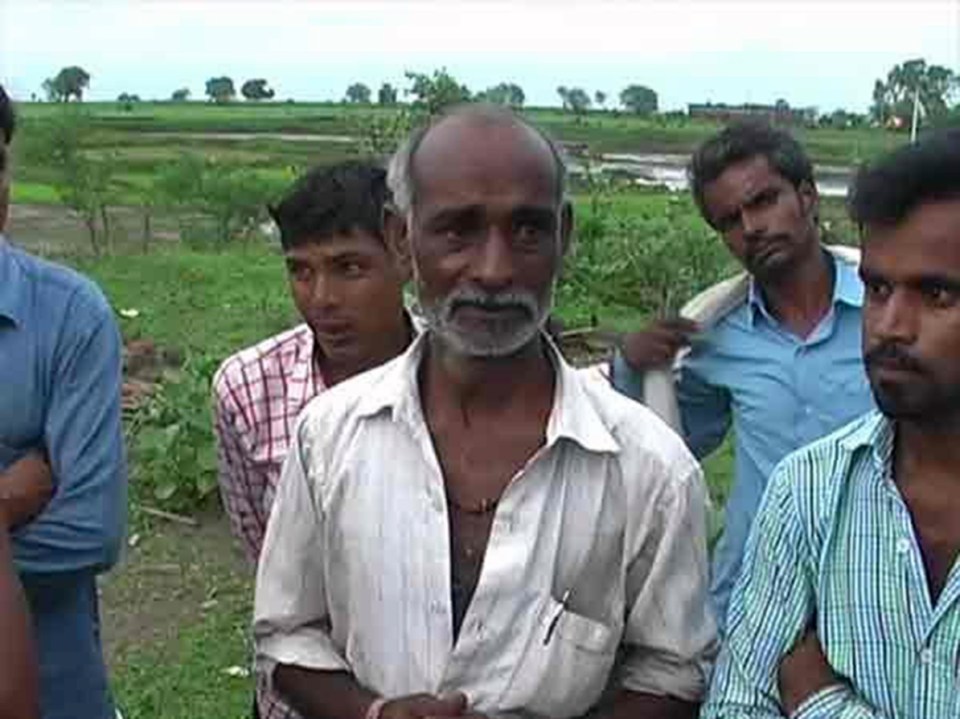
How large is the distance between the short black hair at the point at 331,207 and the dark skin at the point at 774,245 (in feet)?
1.93

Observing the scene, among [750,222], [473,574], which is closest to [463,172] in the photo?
[473,574]

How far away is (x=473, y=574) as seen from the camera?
204cm

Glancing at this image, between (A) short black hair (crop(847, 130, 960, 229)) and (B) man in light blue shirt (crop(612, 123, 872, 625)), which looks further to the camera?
(B) man in light blue shirt (crop(612, 123, 872, 625))

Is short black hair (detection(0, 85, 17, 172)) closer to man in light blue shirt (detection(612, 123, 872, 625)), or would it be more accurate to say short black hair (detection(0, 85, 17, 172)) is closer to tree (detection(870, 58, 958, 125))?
man in light blue shirt (detection(612, 123, 872, 625))

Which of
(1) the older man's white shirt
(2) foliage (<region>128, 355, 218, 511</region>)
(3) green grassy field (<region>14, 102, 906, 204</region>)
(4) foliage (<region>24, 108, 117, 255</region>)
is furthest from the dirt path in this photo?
(3) green grassy field (<region>14, 102, 906, 204</region>)

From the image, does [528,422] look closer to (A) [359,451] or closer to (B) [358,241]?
(A) [359,451]

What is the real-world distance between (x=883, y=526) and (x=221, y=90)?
6943 cm

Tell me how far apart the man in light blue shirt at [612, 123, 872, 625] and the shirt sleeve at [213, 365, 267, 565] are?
2.49ft

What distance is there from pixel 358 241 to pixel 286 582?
961 millimetres

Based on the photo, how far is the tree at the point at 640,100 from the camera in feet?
183

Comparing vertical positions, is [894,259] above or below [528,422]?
above

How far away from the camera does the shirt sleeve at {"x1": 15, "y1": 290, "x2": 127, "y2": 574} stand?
8.25ft

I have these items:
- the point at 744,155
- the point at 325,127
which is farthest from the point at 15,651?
the point at 325,127

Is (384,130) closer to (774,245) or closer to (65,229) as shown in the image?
(65,229)
